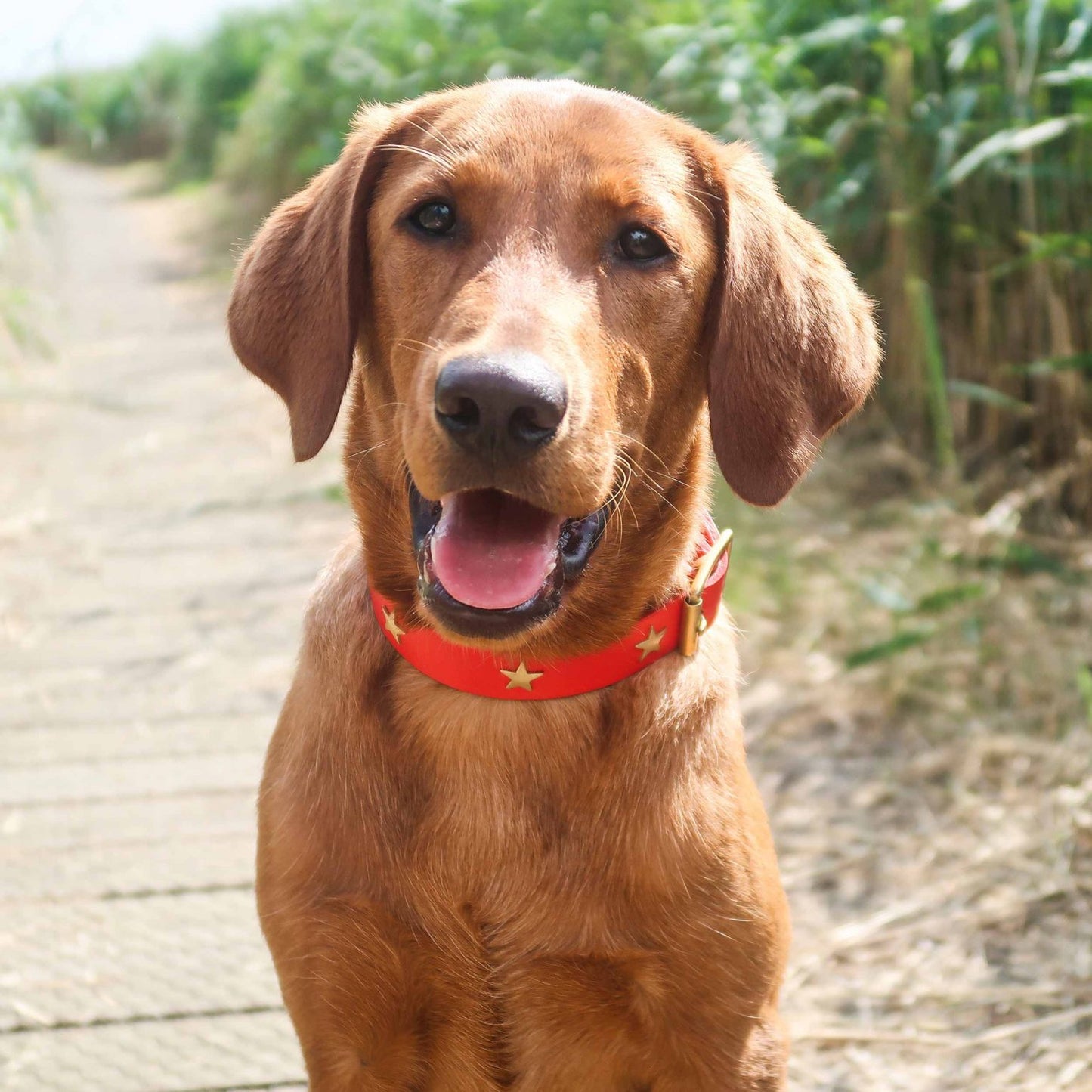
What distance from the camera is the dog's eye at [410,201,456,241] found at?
205cm

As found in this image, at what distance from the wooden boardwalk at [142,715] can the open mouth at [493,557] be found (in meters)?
1.13

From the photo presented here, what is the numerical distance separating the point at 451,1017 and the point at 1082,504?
10.3 feet

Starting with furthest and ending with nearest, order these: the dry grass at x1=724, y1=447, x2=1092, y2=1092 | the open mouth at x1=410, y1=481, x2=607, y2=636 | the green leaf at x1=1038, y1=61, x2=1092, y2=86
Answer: the green leaf at x1=1038, y1=61, x2=1092, y2=86
the dry grass at x1=724, y1=447, x2=1092, y2=1092
the open mouth at x1=410, y1=481, x2=607, y2=636

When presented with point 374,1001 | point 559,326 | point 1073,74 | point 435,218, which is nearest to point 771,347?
point 559,326

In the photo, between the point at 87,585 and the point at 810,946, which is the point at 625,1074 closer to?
the point at 810,946

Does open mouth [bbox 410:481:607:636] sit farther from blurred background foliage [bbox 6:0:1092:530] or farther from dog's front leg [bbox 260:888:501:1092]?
blurred background foliage [bbox 6:0:1092:530]

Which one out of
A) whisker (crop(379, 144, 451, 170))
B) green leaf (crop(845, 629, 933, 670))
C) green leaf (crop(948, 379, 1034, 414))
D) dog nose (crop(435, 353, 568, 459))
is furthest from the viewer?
green leaf (crop(948, 379, 1034, 414))

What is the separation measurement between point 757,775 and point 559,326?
2.01m

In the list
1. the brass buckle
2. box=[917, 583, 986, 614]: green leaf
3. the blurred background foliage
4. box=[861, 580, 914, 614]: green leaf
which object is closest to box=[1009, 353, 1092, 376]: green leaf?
the blurred background foliage

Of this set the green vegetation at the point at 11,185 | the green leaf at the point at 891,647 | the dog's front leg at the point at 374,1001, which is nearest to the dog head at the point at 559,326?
the dog's front leg at the point at 374,1001

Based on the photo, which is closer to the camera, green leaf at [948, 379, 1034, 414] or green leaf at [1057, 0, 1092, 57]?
green leaf at [1057, 0, 1092, 57]

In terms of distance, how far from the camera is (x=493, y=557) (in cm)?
188

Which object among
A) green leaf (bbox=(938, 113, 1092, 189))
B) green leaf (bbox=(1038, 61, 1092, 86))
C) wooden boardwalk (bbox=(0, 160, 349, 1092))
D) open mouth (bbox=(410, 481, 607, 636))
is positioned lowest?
wooden boardwalk (bbox=(0, 160, 349, 1092))

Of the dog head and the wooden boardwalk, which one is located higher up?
the dog head
